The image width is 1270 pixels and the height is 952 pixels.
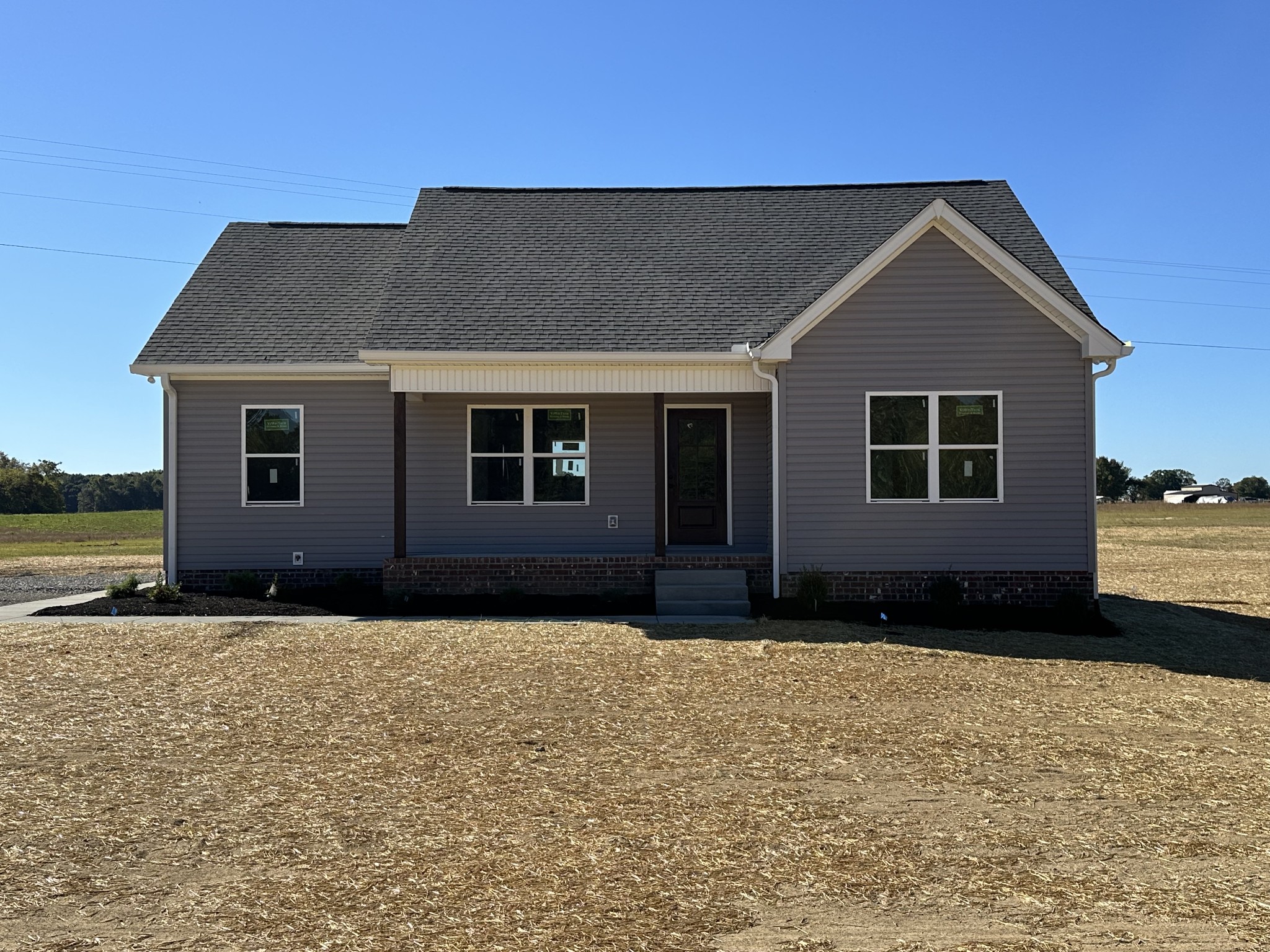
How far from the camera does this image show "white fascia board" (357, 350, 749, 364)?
1473 centimetres

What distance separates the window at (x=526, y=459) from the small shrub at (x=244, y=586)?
3358mm

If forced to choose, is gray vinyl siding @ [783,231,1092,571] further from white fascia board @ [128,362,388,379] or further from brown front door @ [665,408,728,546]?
white fascia board @ [128,362,388,379]

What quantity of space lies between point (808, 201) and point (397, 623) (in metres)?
10.8

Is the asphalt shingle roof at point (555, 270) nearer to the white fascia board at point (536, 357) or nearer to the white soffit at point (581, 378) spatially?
the white fascia board at point (536, 357)

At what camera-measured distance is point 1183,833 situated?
18.2ft

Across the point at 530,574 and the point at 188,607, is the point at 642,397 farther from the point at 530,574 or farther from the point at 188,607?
the point at 188,607

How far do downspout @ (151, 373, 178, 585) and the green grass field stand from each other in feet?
50.3

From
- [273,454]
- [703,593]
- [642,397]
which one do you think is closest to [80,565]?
[273,454]

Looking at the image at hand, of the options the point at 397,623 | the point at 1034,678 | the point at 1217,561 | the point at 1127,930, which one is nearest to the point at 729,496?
the point at 397,623

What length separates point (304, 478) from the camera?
633 inches

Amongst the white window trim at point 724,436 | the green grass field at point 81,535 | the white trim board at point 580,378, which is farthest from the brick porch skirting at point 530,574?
the green grass field at point 81,535

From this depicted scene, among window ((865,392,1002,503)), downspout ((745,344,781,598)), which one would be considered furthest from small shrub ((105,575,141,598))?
window ((865,392,1002,503))

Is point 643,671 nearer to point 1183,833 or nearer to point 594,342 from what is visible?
point 1183,833

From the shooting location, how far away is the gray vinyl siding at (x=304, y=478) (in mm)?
16078
